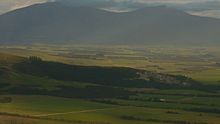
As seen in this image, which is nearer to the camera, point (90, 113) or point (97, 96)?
point (90, 113)

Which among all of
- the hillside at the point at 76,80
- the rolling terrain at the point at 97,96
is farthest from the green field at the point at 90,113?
the hillside at the point at 76,80

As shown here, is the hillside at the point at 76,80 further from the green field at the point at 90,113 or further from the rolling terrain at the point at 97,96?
the green field at the point at 90,113

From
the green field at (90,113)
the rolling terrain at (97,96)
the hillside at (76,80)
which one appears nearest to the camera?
the green field at (90,113)

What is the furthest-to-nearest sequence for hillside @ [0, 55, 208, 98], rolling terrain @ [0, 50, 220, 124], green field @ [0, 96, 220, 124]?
hillside @ [0, 55, 208, 98] → rolling terrain @ [0, 50, 220, 124] → green field @ [0, 96, 220, 124]

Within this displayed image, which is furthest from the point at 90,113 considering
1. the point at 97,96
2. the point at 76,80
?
the point at 76,80

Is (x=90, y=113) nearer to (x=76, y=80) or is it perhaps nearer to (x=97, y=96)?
(x=97, y=96)

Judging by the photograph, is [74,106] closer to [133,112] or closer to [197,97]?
[133,112]

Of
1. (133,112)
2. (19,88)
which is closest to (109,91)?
(19,88)

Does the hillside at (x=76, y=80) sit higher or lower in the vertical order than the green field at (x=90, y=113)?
higher

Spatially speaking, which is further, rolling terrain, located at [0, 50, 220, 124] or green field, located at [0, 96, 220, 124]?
rolling terrain, located at [0, 50, 220, 124]

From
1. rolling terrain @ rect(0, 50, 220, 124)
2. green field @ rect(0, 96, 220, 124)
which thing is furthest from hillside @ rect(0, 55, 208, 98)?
green field @ rect(0, 96, 220, 124)

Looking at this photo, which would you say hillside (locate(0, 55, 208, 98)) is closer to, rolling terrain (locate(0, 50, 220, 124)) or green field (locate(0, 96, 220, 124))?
rolling terrain (locate(0, 50, 220, 124))
